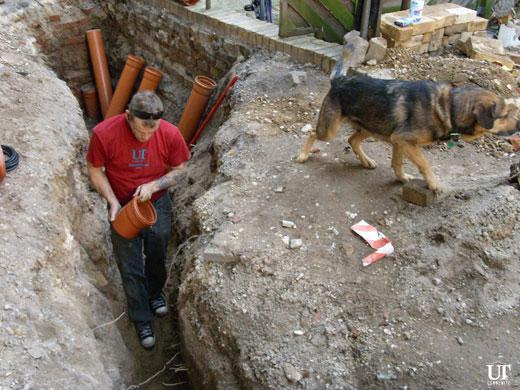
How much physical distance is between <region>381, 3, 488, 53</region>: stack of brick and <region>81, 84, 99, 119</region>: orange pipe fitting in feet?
19.5

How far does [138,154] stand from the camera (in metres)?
4.49

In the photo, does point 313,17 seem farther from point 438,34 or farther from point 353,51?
point 438,34

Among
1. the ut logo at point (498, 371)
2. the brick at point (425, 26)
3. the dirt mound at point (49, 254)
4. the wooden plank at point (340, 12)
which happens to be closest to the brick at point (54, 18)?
the dirt mound at point (49, 254)

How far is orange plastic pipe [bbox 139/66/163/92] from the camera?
898cm

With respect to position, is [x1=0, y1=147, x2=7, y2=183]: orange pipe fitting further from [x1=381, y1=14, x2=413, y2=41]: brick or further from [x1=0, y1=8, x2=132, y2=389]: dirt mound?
[x1=381, y1=14, x2=413, y2=41]: brick

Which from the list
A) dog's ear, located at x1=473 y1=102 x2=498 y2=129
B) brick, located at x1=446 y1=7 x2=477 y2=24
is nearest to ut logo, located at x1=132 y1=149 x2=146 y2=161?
dog's ear, located at x1=473 y1=102 x2=498 y2=129

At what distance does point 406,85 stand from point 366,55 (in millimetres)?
1939

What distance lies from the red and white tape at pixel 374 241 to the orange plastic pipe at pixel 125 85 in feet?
20.5

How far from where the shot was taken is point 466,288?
3.91 meters

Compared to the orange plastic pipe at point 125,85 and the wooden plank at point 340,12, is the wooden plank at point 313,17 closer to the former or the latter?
the wooden plank at point 340,12

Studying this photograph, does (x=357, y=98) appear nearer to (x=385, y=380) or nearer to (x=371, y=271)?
(x=371, y=271)

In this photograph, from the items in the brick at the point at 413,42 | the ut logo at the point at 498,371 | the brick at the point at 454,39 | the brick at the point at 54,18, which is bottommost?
the ut logo at the point at 498,371

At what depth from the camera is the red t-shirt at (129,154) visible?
14.4ft

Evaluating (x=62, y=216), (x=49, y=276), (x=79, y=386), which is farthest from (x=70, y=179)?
Answer: (x=79, y=386)
